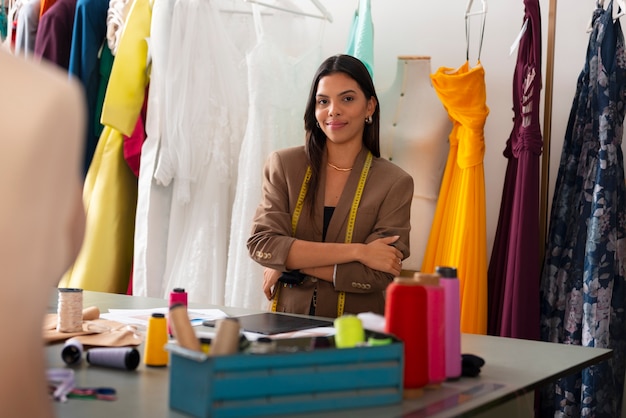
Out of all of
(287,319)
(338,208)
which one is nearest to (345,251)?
(338,208)

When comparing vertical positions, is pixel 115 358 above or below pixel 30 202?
below

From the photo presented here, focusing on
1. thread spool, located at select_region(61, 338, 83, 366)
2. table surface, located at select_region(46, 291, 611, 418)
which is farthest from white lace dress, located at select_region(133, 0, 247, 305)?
thread spool, located at select_region(61, 338, 83, 366)

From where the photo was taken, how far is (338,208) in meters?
2.54

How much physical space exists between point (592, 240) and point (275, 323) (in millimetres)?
1266

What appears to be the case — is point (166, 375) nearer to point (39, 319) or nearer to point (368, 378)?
point (368, 378)

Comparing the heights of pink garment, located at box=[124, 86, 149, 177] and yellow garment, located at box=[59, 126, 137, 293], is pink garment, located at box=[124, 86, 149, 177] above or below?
above

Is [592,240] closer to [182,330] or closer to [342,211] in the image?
[342,211]

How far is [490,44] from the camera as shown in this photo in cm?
342

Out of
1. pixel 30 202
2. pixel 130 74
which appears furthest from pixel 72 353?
pixel 130 74

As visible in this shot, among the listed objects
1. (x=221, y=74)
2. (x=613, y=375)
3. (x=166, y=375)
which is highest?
(x=221, y=74)

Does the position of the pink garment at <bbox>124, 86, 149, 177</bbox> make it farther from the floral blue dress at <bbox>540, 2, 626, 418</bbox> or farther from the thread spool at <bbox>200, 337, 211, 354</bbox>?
the thread spool at <bbox>200, 337, 211, 354</bbox>

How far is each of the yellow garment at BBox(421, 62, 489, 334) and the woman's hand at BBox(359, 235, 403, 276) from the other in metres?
0.61

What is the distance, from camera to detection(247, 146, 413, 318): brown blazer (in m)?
2.43

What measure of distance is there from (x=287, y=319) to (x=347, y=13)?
7.10 ft
